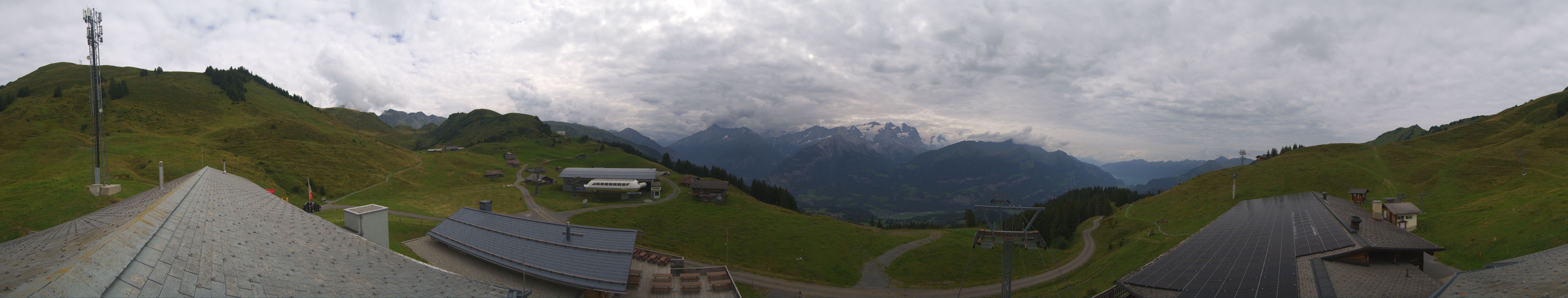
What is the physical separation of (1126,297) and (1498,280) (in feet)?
43.9

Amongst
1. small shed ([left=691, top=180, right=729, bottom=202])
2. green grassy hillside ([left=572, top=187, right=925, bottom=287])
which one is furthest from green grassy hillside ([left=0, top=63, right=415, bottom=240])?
small shed ([left=691, top=180, right=729, bottom=202])

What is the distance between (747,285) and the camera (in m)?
47.1

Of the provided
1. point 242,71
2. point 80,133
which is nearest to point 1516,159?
point 80,133

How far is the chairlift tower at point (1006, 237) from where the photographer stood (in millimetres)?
26344

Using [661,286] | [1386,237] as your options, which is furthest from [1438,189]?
[661,286]

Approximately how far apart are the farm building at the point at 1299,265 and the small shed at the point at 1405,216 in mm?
6667

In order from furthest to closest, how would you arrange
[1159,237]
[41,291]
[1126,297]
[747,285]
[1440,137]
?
[1440,137], [1159,237], [747,285], [1126,297], [41,291]

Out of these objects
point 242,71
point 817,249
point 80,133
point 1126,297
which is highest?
point 242,71

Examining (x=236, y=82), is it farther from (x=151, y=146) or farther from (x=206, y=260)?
(x=206, y=260)

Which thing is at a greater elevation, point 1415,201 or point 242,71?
point 242,71

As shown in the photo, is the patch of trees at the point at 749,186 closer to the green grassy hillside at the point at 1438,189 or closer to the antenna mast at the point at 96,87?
the green grassy hillside at the point at 1438,189

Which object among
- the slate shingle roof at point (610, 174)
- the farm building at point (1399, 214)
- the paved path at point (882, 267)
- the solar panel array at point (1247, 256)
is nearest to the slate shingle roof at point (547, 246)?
the paved path at point (882, 267)

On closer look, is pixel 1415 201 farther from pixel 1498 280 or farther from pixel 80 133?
pixel 80 133

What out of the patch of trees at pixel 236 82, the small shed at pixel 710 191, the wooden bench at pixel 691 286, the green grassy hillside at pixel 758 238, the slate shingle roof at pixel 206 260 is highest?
the patch of trees at pixel 236 82
